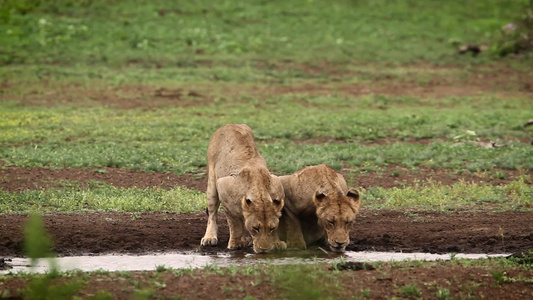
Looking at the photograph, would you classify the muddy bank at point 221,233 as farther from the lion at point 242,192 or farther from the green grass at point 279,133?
the green grass at point 279,133

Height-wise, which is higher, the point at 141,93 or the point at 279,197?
the point at 279,197

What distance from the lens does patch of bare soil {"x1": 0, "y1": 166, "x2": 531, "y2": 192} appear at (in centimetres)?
1502

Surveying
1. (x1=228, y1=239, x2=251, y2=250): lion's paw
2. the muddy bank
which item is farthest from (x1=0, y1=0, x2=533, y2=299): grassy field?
(x1=228, y1=239, x2=251, y2=250): lion's paw

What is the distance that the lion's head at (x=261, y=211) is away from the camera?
33.3 feet

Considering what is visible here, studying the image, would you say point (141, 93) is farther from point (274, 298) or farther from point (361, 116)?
point (274, 298)

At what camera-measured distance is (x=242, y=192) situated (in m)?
10.5

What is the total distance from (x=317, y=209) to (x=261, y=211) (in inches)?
28.9

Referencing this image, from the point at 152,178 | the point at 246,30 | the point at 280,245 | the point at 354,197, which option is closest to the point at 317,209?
the point at 354,197

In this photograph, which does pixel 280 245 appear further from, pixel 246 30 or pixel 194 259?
pixel 246 30

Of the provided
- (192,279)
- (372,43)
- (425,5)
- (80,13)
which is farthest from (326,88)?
(192,279)

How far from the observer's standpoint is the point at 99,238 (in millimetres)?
11164

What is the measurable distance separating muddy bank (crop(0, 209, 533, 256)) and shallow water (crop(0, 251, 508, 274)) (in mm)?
258

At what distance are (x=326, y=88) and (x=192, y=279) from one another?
19.2 m

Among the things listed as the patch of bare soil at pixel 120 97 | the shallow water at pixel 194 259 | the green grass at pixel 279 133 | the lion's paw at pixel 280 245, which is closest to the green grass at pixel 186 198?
the green grass at pixel 279 133
